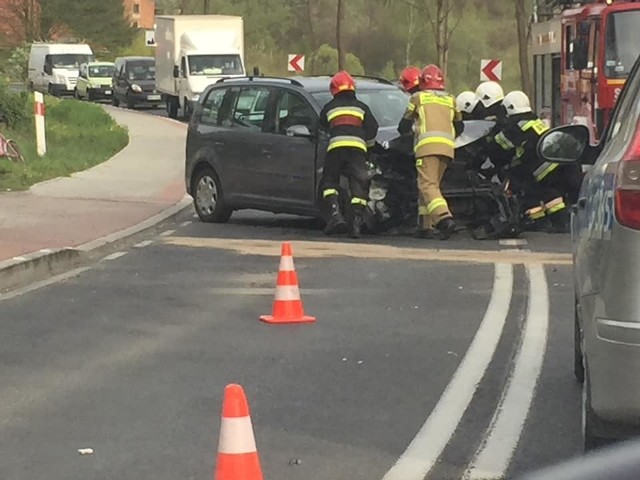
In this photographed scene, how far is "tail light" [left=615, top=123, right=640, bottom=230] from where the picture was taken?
183 inches

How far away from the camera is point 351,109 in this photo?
46.2ft

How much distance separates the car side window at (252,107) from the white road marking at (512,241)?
10.7 feet

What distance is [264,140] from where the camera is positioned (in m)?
15.6

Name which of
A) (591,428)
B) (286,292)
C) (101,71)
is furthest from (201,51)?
(591,428)

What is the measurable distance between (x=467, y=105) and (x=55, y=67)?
154ft

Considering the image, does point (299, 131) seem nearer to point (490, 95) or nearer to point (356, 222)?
point (356, 222)

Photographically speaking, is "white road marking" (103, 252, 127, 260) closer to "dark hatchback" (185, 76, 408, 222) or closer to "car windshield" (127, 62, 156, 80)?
"dark hatchback" (185, 76, 408, 222)

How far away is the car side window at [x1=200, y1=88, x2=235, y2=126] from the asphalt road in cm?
364

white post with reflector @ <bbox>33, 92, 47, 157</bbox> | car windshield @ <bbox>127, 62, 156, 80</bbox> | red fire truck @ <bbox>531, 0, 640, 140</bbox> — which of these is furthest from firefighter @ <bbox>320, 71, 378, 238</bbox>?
car windshield @ <bbox>127, 62, 156, 80</bbox>

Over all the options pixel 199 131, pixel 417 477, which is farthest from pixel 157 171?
pixel 417 477

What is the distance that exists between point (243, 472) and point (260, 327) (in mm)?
4563

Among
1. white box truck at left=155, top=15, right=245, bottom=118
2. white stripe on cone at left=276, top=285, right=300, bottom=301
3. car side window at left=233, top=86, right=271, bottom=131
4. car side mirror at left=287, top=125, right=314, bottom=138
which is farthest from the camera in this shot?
white box truck at left=155, top=15, right=245, bottom=118

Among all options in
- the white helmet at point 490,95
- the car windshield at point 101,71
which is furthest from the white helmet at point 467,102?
the car windshield at point 101,71

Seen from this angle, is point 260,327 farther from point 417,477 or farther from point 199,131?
point 199,131
